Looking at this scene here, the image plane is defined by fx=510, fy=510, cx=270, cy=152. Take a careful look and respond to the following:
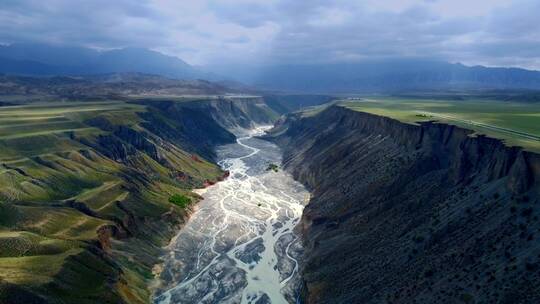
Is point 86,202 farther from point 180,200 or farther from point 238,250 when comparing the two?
point 238,250

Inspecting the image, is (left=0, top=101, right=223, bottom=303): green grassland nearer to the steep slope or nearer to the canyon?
the steep slope

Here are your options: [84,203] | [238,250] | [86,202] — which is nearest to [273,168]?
[238,250]

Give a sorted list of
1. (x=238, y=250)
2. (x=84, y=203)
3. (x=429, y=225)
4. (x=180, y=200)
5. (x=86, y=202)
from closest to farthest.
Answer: (x=429, y=225)
(x=84, y=203)
(x=238, y=250)
(x=86, y=202)
(x=180, y=200)

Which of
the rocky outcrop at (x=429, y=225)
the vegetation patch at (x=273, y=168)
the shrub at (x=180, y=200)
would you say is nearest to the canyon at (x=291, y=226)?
the rocky outcrop at (x=429, y=225)

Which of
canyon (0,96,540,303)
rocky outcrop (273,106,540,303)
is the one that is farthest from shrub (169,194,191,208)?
rocky outcrop (273,106,540,303)

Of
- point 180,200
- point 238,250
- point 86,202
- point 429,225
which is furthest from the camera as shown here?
point 180,200

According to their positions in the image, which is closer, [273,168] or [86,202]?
[86,202]
